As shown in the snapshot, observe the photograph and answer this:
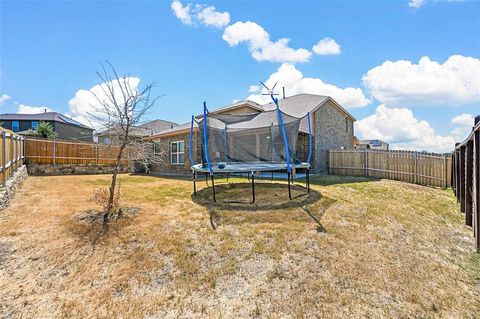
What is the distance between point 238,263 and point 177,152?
12.2 m

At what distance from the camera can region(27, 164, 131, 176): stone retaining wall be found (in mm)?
13469

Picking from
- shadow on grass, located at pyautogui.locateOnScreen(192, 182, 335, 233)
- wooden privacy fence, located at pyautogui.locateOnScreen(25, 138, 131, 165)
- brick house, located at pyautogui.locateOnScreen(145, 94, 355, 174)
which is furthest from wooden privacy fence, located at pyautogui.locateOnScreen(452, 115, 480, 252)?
wooden privacy fence, located at pyautogui.locateOnScreen(25, 138, 131, 165)

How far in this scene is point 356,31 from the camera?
338 inches

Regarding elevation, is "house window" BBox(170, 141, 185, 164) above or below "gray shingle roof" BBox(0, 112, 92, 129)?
below

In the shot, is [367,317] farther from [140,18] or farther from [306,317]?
[140,18]

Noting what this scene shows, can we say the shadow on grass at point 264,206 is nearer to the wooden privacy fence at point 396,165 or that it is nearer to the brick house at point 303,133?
the wooden privacy fence at point 396,165

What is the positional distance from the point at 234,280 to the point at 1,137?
836 centimetres

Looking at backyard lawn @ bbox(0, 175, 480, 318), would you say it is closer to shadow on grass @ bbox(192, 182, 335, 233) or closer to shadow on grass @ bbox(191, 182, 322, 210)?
shadow on grass @ bbox(192, 182, 335, 233)

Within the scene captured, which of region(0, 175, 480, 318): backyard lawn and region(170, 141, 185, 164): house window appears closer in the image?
region(0, 175, 480, 318): backyard lawn

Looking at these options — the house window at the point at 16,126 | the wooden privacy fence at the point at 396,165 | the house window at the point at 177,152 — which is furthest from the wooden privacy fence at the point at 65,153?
the house window at the point at 16,126

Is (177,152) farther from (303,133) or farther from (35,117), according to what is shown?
(35,117)

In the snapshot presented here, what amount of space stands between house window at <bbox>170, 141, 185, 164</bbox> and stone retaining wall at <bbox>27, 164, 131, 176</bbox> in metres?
3.08

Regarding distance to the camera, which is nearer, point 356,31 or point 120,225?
point 120,225

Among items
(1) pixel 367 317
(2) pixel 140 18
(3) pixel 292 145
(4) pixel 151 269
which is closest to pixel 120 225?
(4) pixel 151 269
